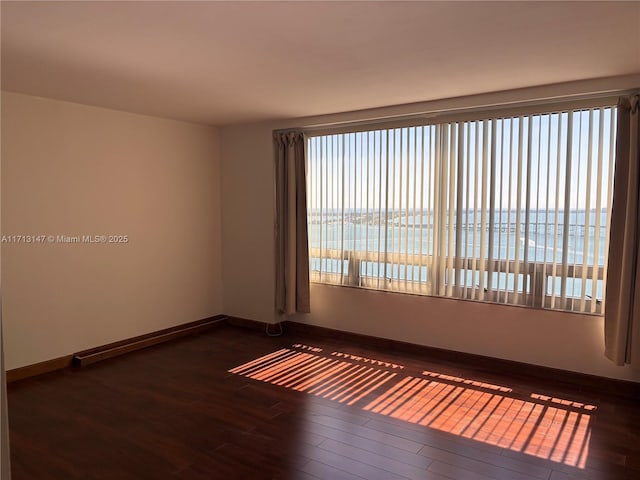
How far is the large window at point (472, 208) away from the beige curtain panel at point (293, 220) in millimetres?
125

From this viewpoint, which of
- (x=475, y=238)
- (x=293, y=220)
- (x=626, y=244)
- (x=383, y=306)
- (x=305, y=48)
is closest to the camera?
(x=305, y=48)

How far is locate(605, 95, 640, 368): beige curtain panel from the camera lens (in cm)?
338

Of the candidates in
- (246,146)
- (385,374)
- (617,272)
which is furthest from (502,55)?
(246,146)

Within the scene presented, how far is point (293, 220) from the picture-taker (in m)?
5.11

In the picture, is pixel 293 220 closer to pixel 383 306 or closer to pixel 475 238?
pixel 383 306

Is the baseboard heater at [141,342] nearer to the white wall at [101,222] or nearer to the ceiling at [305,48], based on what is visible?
the white wall at [101,222]

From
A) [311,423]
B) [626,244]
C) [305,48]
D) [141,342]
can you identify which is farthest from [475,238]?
[141,342]

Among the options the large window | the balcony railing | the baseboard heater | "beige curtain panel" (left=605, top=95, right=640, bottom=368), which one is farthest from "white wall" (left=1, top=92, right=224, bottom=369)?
"beige curtain panel" (left=605, top=95, right=640, bottom=368)

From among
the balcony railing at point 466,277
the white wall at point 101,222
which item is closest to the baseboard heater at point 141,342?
the white wall at point 101,222

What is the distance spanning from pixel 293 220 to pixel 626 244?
9.99 feet

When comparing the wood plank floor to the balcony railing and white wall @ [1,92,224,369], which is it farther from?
the balcony railing

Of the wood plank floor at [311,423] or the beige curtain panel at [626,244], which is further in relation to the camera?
the beige curtain panel at [626,244]

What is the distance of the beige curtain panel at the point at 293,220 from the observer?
16.7 feet

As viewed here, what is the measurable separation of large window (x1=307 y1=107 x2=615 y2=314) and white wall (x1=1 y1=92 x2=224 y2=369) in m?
1.41
